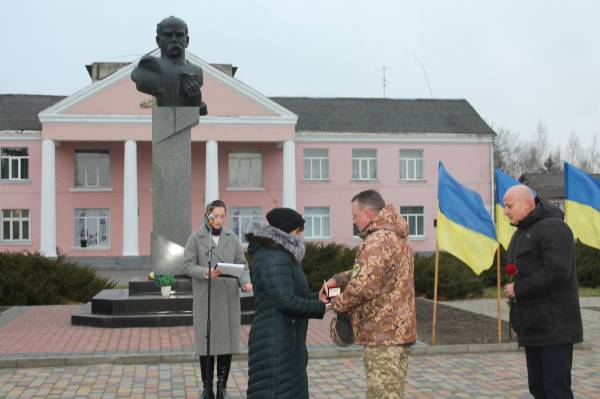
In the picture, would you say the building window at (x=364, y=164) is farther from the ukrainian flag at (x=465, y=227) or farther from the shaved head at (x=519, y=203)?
the shaved head at (x=519, y=203)

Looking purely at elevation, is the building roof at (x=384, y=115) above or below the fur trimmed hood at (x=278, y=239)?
above

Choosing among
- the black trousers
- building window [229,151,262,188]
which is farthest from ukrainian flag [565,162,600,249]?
building window [229,151,262,188]

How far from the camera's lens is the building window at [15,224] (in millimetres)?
36156

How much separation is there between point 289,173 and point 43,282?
21.9 metres

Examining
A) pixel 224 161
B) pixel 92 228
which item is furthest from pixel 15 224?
pixel 224 161

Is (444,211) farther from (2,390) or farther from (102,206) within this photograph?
(102,206)

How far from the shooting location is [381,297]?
4582 millimetres

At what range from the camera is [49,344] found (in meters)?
9.91

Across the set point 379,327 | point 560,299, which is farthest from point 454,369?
point 379,327

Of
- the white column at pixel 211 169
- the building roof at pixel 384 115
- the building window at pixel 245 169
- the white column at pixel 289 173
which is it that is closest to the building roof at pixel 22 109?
the white column at pixel 211 169

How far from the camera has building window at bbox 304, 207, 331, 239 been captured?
128 ft

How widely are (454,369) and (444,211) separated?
2359 millimetres

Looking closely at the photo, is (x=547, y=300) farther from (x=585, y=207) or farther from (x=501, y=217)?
(x=501, y=217)

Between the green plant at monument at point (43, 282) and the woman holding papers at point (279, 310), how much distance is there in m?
12.4
